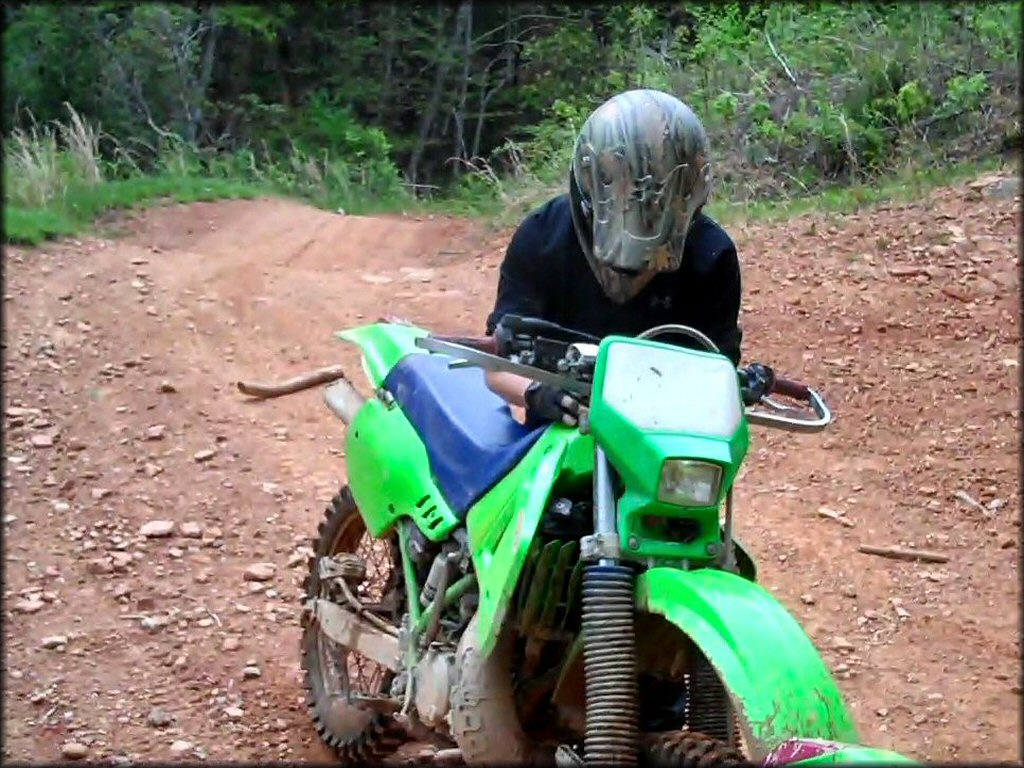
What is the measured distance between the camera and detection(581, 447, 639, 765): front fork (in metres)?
2.19

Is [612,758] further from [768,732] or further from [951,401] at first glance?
[951,401]

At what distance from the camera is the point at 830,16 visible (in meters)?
11.1

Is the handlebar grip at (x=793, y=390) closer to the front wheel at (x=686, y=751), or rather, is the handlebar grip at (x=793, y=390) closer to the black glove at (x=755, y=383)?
the black glove at (x=755, y=383)

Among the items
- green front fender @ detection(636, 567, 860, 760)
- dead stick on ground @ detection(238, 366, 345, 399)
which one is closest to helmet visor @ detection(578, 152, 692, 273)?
green front fender @ detection(636, 567, 860, 760)

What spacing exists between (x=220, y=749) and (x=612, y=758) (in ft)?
5.36

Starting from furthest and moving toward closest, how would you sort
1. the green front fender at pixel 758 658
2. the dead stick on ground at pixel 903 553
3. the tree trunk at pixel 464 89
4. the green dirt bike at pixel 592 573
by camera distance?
the tree trunk at pixel 464 89 < the dead stick on ground at pixel 903 553 < the green dirt bike at pixel 592 573 < the green front fender at pixel 758 658

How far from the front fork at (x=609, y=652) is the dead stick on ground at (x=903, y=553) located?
258 centimetres

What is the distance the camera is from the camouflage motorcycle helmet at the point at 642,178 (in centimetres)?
250

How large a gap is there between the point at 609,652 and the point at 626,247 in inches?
30.7

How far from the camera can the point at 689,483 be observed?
2.27m

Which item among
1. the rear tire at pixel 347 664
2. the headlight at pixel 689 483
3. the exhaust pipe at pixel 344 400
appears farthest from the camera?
the exhaust pipe at pixel 344 400

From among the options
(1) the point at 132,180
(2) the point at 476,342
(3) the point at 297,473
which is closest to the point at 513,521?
(2) the point at 476,342

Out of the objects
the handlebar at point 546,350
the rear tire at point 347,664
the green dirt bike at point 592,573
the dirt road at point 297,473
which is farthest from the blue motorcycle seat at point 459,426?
the dirt road at point 297,473

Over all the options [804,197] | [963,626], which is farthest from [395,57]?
[963,626]
